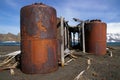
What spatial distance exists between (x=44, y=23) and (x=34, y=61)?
1.81 meters

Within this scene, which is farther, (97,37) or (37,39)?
(97,37)

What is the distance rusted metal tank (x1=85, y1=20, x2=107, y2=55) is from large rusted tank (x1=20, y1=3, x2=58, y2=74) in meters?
9.21

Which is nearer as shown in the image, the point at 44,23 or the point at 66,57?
the point at 44,23

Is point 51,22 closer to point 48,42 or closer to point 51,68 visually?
point 48,42

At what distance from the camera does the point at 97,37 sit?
1739 cm

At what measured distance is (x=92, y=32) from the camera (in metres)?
17.6

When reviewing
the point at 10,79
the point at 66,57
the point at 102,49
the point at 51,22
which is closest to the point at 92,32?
the point at 102,49

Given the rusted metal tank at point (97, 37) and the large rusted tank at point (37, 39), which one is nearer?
the large rusted tank at point (37, 39)

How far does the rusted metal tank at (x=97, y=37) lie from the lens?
57.0ft

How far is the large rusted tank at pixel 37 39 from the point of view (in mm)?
8617

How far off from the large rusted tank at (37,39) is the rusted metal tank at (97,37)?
363 inches

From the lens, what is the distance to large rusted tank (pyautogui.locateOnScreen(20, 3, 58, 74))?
28.3ft

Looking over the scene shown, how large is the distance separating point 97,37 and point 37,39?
32.4 ft

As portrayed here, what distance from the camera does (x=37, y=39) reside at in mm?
8602
